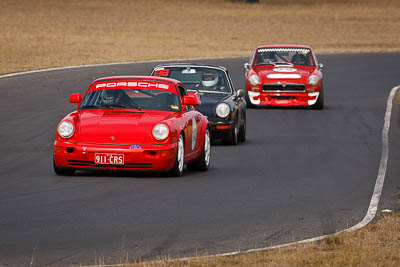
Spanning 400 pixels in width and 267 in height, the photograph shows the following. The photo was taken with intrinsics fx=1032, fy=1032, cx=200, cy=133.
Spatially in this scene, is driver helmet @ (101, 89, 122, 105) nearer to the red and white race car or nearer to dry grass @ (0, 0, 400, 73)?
the red and white race car

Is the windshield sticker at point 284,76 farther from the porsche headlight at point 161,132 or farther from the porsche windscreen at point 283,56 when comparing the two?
the porsche headlight at point 161,132

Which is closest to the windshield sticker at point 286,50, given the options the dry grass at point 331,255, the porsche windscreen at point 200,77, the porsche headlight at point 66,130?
the porsche windscreen at point 200,77

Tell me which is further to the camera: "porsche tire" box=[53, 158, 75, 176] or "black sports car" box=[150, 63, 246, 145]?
"black sports car" box=[150, 63, 246, 145]

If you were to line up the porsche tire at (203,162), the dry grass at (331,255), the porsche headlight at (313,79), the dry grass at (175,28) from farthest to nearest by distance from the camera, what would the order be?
the dry grass at (175,28), the porsche headlight at (313,79), the porsche tire at (203,162), the dry grass at (331,255)

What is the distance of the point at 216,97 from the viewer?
58.6ft

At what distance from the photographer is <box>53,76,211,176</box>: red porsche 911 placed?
12.6 metres

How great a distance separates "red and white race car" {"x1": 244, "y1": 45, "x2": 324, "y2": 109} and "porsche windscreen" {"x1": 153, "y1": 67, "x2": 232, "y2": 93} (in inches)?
256

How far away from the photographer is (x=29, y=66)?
35.6 m

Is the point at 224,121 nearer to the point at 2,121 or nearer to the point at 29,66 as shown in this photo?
the point at 2,121

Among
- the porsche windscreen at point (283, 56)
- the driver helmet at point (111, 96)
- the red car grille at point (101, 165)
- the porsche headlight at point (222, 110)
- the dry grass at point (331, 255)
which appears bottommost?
the porsche windscreen at point (283, 56)

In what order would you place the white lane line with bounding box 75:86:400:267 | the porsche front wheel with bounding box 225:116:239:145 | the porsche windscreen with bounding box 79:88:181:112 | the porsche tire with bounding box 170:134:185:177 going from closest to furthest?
1. the white lane line with bounding box 75:86:400:267
2. the porsche tire with bounding box 170:134:185:177
3. the porsche windscreen with bounding box 79:88:181:112
4. the porsche front wheel with bounding box 225:116:239:145

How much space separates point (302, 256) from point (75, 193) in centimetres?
413

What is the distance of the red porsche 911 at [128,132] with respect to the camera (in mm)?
12555

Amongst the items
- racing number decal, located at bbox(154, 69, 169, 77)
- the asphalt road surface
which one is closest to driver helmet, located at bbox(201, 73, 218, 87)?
racing number decal, located at bbox(154, 69, 169, 77)
